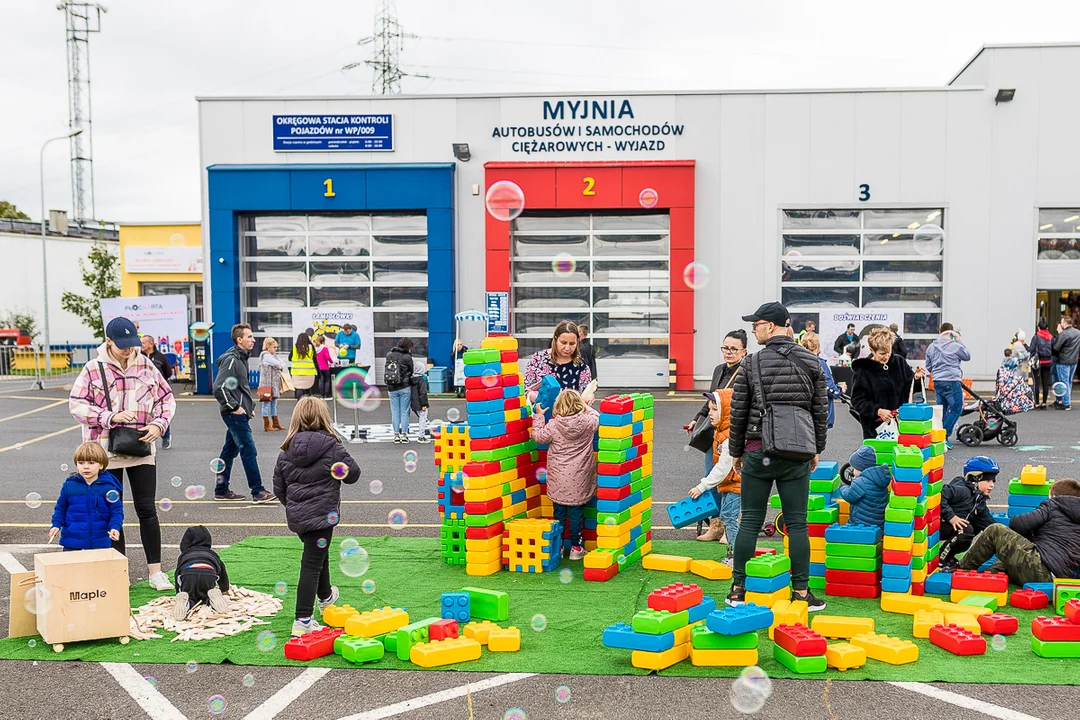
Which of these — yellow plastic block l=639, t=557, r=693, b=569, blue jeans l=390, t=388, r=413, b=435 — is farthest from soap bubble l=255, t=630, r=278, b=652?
blue jeans l=390, t=388, r=413, b=435

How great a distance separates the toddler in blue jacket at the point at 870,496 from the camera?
21.0ft

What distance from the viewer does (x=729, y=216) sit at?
21.7m

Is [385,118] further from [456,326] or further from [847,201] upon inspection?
[847,201]

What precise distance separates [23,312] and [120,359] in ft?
142

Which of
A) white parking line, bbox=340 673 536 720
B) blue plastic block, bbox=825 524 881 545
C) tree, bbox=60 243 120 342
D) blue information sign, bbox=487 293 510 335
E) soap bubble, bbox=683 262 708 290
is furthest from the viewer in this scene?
tree, bbox=60 243 120 342

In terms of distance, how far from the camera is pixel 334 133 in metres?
22.2

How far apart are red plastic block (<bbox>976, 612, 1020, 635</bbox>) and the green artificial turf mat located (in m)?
0.06

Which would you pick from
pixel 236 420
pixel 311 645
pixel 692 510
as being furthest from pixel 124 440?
pixel 692 510

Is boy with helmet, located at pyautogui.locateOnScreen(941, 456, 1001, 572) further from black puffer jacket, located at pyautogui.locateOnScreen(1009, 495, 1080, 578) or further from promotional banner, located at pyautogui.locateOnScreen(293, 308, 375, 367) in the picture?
promotional banner, located at pyautogui.locateOnScreen(293, 308, 375, 367)

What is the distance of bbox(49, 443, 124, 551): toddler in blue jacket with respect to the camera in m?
6.11

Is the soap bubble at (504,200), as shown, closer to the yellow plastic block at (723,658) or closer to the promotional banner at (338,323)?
the promotional banner at (338,323)

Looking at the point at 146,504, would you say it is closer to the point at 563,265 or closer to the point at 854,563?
the point at 854,563

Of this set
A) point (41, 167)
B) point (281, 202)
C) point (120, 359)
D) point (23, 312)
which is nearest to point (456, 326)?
point (281, 202)

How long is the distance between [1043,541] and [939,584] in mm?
800
